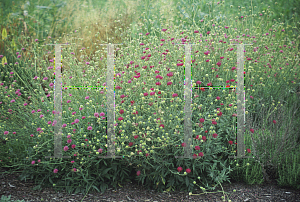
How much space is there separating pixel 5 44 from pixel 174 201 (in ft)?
14.5

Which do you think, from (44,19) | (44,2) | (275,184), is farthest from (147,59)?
(44,2)

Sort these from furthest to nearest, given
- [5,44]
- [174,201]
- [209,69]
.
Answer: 1. [5,44]
2. [209,69]
3. [174,201]

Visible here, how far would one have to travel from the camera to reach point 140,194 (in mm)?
2926

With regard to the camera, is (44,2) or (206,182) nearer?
(206,182)

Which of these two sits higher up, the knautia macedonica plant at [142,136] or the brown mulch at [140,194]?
the knautia macedonica plant at [142,136]

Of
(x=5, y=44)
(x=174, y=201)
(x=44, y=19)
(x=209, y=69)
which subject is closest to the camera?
(x=174, y=201)

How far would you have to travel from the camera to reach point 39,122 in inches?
123

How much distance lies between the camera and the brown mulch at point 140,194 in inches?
112

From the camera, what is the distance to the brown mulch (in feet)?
9.36

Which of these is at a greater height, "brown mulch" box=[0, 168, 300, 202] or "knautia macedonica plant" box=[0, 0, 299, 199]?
"knautia macedonica plant" box=[0, 0, 299, 199]

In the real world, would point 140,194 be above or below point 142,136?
below

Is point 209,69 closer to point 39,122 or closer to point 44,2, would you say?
point 39,122

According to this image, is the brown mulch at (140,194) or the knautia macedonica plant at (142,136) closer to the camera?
the knautia macedonica plant at (142,136)

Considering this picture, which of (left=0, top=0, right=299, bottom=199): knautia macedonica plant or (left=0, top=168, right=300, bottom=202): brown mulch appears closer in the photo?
(left=0, top=0, right=299, bottom=199): knautia macedonica plant
